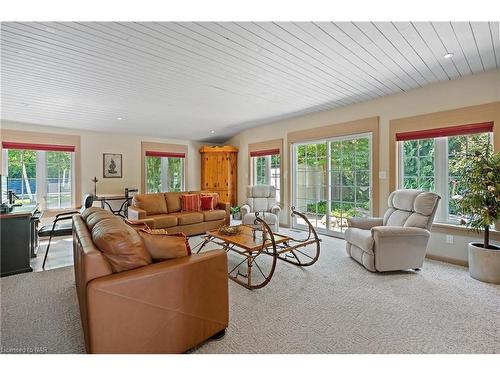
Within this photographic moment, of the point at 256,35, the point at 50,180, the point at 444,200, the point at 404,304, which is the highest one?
the point at 256,35

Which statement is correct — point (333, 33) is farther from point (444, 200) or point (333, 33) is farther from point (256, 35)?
point (444, 200)

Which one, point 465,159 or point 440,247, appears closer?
point 465,159

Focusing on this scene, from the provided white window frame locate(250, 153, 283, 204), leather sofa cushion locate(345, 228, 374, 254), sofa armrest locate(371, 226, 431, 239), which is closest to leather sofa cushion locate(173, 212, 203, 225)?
white window frame locate(250, 153, 283, 204)

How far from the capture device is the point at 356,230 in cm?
330

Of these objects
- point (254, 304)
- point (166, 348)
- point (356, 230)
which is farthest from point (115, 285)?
point (356, 230)

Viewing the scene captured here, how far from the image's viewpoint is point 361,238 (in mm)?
3066

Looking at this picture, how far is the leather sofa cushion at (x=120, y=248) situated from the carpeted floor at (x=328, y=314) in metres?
0.71

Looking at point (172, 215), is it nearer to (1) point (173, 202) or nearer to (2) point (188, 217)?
(2) point (188, 217)

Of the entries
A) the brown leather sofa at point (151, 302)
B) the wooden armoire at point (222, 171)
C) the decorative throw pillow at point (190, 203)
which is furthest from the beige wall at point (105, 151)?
the brown leather sofa at point (151, 302)

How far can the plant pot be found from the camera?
2.60m

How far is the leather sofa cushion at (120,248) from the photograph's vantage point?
143 cm

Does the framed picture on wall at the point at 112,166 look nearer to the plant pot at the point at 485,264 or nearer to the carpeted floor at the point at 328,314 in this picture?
the carpeted floor at the point at 328,314

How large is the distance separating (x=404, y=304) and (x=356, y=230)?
1.20 metres

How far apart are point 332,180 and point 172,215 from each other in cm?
310
